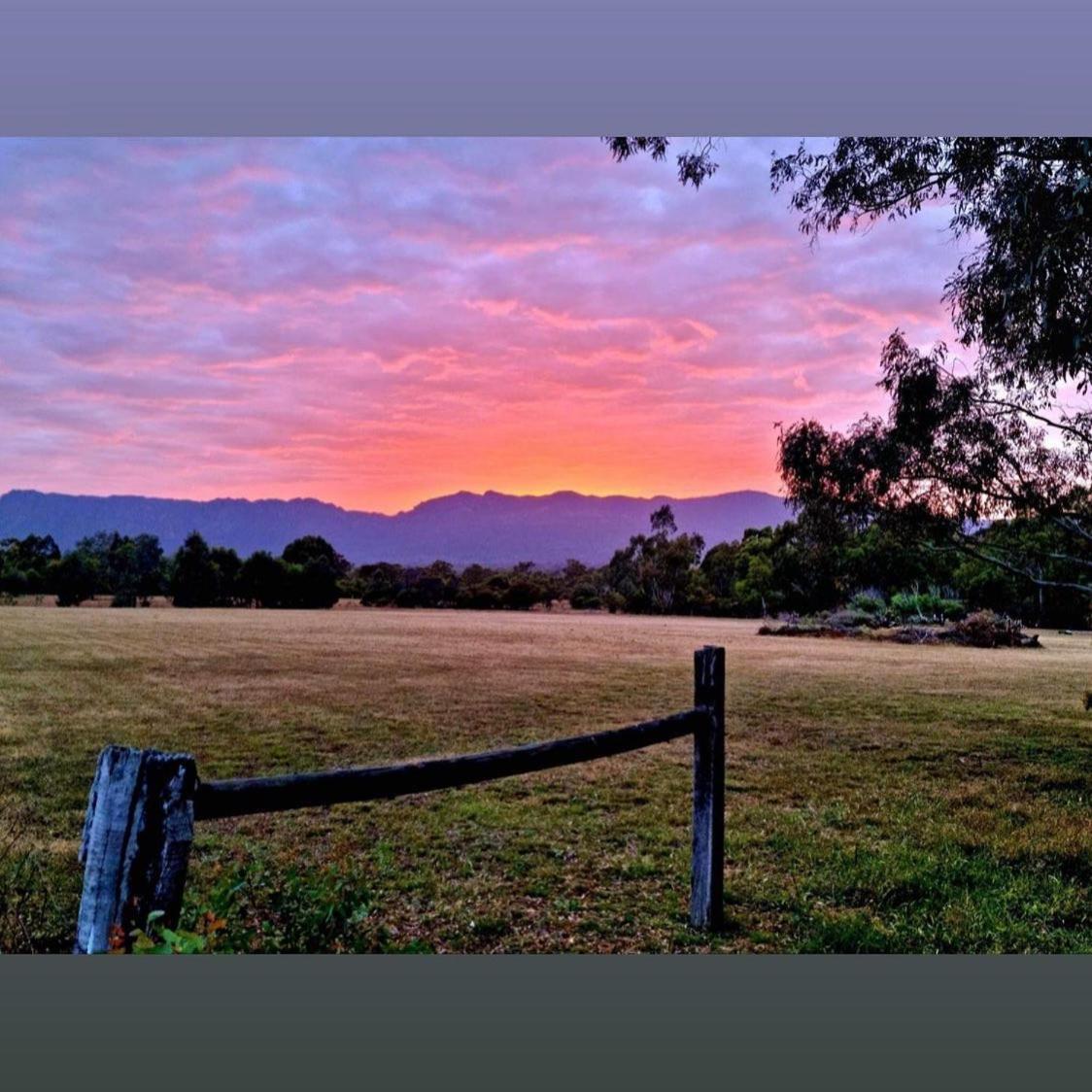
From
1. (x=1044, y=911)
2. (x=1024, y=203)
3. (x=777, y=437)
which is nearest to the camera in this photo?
(x=1044, y=911)

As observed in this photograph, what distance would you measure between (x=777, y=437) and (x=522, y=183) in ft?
15.1

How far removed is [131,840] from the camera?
2.22 meters

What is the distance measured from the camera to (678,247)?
879 cm

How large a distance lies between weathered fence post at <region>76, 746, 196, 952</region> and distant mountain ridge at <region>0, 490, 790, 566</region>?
616 cm

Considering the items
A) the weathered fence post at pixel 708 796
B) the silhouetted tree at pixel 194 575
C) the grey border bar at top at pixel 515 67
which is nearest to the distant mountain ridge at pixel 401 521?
the silhouetted tree at pixel 194 575

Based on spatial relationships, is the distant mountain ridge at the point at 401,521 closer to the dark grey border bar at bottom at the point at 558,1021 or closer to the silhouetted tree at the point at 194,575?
the silhouetted tree at the point at 194,575

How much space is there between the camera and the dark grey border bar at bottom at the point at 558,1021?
3592 millimetres

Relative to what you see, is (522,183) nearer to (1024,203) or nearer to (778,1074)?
(1024,203)

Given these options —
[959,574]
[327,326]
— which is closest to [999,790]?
[327,326]

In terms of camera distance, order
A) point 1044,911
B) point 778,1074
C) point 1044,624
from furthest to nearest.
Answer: point 1044,624, point 1044,911, point 778,1074

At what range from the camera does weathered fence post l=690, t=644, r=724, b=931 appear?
13.6 ft

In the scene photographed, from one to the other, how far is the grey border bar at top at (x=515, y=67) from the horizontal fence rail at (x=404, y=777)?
4.07 metres

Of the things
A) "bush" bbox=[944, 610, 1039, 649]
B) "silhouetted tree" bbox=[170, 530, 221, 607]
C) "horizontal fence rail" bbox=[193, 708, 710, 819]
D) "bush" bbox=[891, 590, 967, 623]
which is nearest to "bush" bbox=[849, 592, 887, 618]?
"bush" bbox=[891, 590, 967, 623]

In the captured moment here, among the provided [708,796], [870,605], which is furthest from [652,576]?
[708,796]
